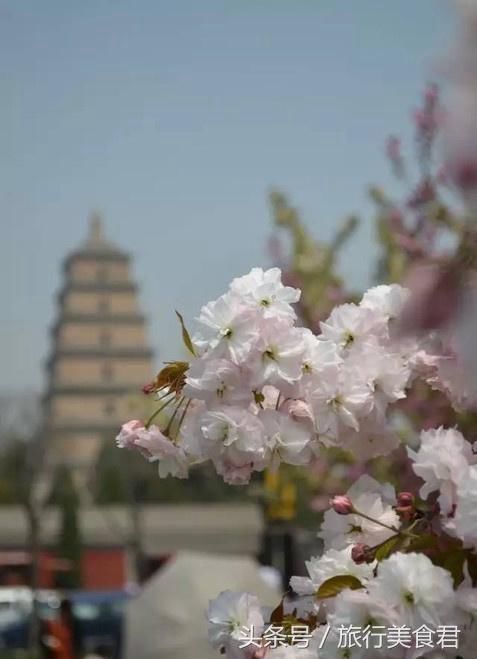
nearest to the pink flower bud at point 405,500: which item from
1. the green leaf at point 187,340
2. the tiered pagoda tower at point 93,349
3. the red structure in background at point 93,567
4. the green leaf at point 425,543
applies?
the green leaf at point 425,543

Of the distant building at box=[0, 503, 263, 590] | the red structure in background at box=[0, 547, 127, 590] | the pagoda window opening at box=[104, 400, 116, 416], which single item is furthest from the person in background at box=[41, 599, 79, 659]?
the pagoda window opening at box=[104, 400, 116, 416]

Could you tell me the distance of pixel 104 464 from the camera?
146ft

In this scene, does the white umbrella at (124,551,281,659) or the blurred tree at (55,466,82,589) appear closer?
the white umbrella at (124,551,281,659)

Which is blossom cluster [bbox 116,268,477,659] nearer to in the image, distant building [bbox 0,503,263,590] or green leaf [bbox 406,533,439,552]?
green leaf [bbox 406,533,439,552]

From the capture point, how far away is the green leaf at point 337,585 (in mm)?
1586

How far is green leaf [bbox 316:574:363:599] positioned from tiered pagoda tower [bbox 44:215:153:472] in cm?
5566

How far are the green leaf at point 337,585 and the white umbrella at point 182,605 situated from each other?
22.2ft

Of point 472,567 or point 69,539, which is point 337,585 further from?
point 69,539

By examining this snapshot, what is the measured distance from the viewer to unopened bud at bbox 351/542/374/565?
1582 millimetres

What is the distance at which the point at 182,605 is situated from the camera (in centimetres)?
901

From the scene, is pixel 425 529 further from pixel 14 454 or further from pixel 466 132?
pixel 14 454

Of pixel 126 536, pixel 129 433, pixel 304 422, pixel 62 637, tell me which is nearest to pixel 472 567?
Answer: pixel 304 422

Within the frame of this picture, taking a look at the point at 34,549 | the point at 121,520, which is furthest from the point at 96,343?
the point at 34,549

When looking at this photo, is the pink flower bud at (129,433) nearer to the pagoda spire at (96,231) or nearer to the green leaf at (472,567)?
the green leaf at (472,567)
